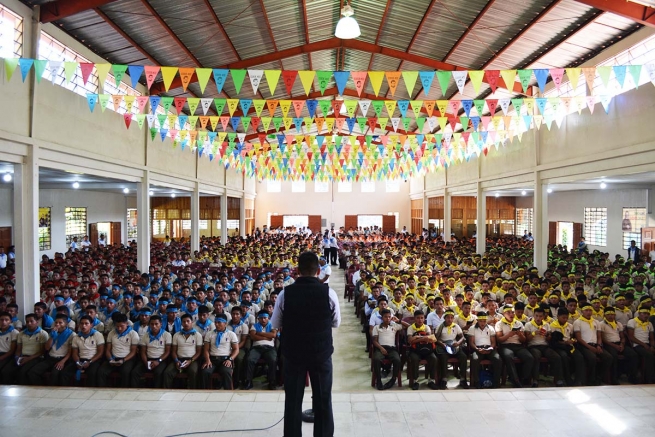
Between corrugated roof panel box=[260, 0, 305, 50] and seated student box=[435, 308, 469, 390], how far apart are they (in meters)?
9.20

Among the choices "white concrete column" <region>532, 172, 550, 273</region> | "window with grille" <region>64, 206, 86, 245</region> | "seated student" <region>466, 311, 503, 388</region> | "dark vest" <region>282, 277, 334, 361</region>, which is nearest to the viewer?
"dark vest" <region>282, 277, 334, 361</region>

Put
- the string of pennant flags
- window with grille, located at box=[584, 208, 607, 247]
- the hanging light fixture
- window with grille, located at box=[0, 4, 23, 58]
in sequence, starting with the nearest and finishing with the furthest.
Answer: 1. the hanging light fixture
2. window with grille, located at box=[0, 4, 23, 58]
3. the string of pennant flags
4. window with grille, located at box=[584, 208, 607, 247]

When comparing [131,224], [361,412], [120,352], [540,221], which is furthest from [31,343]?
[131,224]

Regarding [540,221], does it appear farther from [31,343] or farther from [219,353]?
[31,343]

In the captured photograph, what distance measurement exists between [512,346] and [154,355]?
556cm

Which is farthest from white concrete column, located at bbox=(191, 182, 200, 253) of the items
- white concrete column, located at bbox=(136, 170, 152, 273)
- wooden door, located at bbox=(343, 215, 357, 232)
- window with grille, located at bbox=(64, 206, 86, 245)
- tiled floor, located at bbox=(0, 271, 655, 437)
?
wooden door, located at bbox=(343, 215, 357, 232)

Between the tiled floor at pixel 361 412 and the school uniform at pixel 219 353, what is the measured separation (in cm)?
97

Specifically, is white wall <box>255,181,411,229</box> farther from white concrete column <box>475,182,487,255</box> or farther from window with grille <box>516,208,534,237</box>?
white concrete column <box>475,182,487,255</box>

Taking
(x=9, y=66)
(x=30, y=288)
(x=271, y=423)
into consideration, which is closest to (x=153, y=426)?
(x=271, y=423)

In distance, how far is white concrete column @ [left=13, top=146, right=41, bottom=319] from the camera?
8461 mm

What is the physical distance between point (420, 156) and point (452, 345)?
1510cm

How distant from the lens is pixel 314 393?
11.7 ft

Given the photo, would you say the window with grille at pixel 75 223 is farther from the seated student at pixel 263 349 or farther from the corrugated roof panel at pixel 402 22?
the seated student at pixel 263 349

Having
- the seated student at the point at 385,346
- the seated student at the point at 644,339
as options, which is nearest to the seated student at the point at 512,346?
the seated student at the point at 385,346
